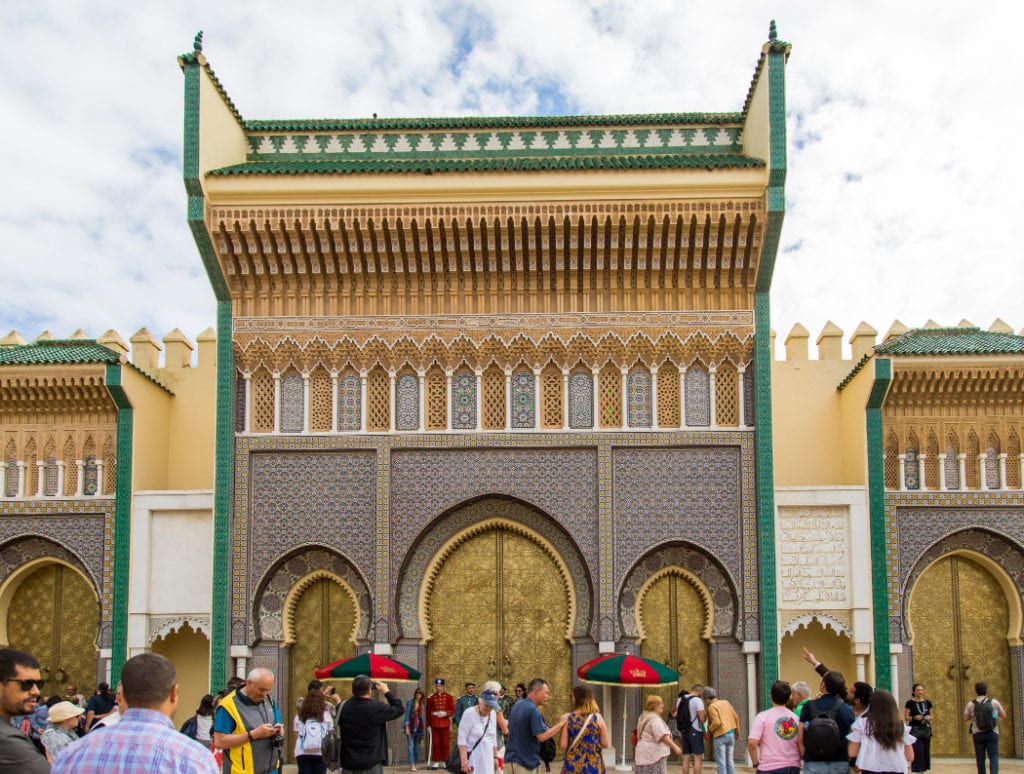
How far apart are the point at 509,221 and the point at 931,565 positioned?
6.42 metres

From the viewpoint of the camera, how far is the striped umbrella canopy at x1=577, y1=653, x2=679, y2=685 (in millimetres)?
11250

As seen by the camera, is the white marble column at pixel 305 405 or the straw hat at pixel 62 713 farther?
the white marble column at pixel 305 405

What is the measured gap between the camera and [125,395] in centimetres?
1356

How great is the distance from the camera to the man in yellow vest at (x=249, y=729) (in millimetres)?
6148

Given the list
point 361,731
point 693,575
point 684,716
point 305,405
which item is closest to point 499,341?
point 305,405

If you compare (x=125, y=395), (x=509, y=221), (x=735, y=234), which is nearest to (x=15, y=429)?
(x=125, y=395)

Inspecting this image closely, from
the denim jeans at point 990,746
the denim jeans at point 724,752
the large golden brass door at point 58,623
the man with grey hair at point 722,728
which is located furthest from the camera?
the large golden brass door at point 58,623

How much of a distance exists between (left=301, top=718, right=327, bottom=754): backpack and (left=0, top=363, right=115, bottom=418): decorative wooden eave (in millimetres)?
6794

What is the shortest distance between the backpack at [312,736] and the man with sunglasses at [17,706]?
4.14 meters

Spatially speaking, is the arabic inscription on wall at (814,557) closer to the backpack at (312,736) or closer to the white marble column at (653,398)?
the white marble column at (653,398)

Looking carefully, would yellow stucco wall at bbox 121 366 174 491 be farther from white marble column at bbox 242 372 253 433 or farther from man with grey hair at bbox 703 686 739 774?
man with grey hair at bbox 703 686 739 774

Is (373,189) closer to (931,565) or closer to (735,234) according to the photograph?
(735,234)

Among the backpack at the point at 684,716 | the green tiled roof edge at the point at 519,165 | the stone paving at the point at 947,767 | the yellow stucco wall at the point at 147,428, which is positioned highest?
the green tiled roof edge at the point at 519,165

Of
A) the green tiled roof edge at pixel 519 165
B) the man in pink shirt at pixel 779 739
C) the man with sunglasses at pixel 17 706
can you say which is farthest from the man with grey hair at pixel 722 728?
the man with sunglasses at pixel 17 706
